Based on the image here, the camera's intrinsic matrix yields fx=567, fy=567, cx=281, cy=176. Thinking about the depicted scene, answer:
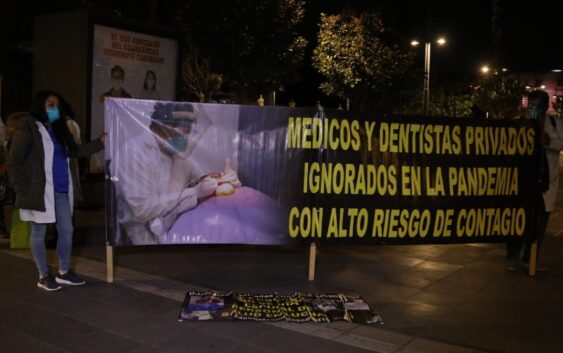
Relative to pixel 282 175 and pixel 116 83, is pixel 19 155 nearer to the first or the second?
pixel 282 175

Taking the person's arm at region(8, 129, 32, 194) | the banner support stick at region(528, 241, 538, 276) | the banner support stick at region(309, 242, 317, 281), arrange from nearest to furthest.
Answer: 1. the person's arm at region(8, 129, 32, 194)
2. the banner support stick at region(309, 242, 317, 281)
3. the banner support stick at region(528, 241, 538, 276)

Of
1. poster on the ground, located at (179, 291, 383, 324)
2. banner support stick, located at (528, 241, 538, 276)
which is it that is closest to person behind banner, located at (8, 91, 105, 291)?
poster on the ground, located at (179, 291, 383, 324)

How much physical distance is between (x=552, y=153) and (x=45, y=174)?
539 centimetres

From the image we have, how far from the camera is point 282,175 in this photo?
221 inches

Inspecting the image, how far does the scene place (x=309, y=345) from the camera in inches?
166

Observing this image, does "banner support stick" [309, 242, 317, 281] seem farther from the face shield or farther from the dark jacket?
the dark jacket

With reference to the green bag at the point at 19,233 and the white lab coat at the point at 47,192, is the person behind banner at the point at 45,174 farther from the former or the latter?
the green bag at the point at 19,233

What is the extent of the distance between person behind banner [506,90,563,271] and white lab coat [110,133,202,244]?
3.64 meters

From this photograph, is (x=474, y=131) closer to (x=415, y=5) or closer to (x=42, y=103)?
(x=42, y=103)

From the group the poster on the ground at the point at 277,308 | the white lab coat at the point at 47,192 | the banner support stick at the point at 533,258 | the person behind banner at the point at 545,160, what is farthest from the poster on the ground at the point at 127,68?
the banner support stick at the point at 533,258

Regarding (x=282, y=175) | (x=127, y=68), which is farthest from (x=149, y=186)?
(x=127, y=68)

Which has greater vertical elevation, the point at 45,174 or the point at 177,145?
the point at 177,145

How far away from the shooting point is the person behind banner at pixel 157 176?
213 inches

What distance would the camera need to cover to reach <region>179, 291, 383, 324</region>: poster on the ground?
471cm
